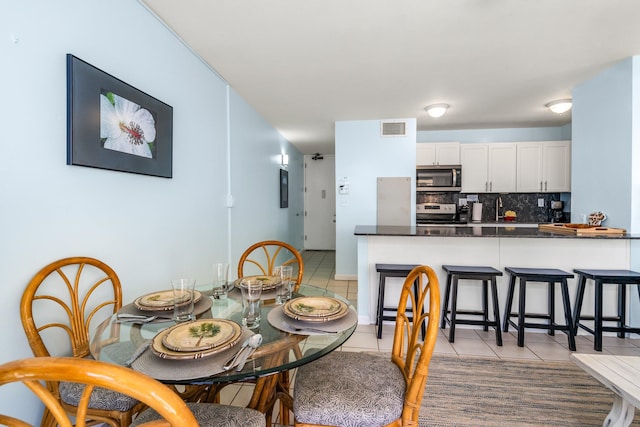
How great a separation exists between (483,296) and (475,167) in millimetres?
2811

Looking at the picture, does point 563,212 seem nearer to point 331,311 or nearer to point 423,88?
point 423,88

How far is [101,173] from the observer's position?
60.9 inches

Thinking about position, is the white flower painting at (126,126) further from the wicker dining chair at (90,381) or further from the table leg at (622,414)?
the table leg at (622,414)

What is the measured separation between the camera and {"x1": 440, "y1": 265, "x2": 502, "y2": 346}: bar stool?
2521mm

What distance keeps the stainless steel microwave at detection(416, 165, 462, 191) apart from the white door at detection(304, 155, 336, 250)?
2.93 meters

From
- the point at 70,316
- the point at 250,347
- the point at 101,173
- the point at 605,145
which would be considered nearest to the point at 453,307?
the point at 250,347

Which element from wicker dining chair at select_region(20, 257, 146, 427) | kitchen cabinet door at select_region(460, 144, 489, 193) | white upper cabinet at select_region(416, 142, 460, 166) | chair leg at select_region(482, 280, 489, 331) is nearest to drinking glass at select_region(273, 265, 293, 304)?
wicker dining chair at select_region(20, 257, 146, 427)

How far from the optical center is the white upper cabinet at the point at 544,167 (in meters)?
4.64

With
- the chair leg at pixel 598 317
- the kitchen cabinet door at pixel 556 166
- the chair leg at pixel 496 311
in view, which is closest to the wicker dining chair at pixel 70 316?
the chair leg at pixel 496 311

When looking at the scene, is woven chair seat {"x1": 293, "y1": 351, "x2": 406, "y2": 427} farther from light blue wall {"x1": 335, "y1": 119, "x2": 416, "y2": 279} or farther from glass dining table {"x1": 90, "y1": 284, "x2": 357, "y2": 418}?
light blue wall {"x1": 335, "y1": 119, "x2": 416, "y2": 279}

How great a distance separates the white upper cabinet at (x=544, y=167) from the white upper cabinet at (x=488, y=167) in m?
0.13

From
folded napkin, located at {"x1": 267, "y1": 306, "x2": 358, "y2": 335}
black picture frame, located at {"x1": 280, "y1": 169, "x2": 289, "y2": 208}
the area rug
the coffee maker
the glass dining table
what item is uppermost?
black picture frame, located at {"x1": 280, "y1": 169, "x2": 289, "y2": 208}

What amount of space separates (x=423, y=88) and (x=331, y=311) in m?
2.87

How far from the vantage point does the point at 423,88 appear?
3242 millimetres
